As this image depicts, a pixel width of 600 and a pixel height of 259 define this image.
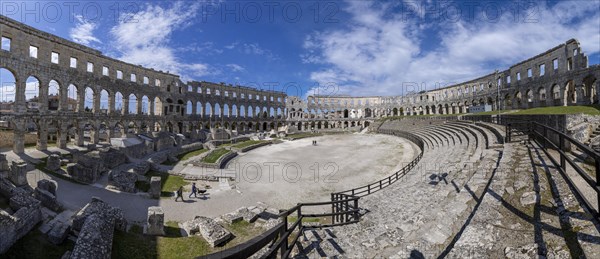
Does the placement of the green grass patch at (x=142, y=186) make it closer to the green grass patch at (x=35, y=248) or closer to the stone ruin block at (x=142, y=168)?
the stone ruin block at (x=142, y=168)

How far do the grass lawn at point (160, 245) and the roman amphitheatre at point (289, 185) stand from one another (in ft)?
0.19

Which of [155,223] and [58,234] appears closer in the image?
[58,234]

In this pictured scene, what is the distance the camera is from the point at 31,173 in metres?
16.7

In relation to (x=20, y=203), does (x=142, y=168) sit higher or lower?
lower

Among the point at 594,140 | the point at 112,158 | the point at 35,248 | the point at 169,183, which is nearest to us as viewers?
the point at 35,248

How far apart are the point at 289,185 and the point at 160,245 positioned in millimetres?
11800

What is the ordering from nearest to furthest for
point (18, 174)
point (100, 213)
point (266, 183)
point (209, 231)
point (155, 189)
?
point (100, 213) < point (209, 231) < point (18, 174) < point (155, 189) < point (266, 183)

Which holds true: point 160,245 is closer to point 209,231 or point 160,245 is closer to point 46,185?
point 209,231

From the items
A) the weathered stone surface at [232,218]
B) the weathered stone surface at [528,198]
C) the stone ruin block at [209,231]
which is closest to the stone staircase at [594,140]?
the weathered stone surface at [528,198]

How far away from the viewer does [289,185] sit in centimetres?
1944

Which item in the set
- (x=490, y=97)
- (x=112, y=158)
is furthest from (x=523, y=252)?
(x=490, y=97)

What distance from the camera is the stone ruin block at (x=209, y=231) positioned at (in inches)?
340

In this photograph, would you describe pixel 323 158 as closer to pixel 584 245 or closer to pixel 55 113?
pixel 584 245

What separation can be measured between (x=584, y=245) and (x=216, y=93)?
62.2 m
